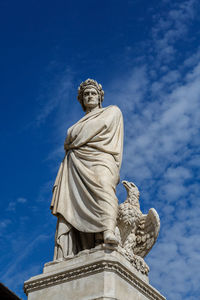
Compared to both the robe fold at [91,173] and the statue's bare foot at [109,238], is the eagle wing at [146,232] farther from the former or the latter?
the statue's bare foot at [109,238]

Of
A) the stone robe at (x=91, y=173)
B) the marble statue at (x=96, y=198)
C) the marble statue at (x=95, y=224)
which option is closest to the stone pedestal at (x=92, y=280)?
the marble statue at (x=95, y=224)

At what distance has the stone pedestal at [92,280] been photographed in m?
9.79

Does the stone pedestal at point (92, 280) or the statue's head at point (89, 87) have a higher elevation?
the statue's head at point (89, 87)

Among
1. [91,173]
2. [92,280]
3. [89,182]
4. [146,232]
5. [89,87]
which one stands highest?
[89,87]

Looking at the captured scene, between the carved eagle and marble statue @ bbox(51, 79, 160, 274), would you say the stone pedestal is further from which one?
the carved eagle

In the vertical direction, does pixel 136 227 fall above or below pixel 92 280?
above

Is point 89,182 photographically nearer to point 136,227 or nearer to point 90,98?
point 136,227

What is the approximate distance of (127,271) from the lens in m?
10.2

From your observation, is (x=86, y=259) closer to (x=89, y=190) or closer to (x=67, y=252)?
(x=67, y=252)

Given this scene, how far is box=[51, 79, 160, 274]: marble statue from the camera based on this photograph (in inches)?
429

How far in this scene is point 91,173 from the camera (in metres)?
11.6

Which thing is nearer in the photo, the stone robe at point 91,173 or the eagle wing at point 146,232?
the stone robe at point 91,173

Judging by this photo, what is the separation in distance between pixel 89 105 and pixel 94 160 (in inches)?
75.7

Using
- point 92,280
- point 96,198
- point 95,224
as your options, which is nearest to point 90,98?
point 96,198
